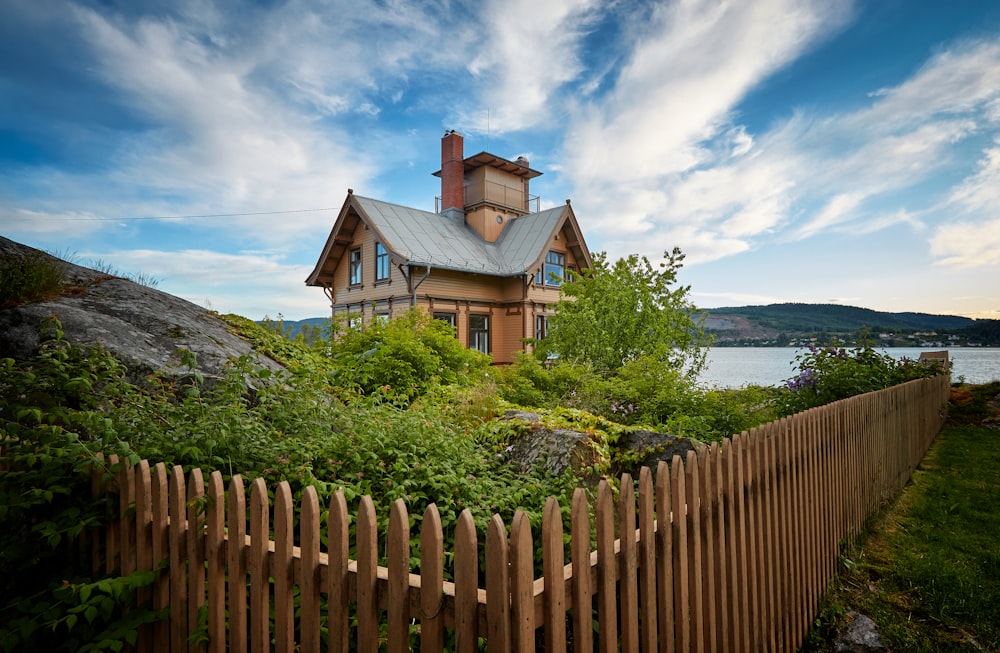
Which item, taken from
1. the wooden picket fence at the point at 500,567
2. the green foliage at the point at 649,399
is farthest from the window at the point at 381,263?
the wooden picket fence at the point at 500,567

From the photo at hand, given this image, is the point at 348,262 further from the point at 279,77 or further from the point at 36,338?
the point at 36,338

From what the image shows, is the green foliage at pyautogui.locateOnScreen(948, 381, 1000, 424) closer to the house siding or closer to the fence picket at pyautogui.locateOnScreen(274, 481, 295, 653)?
the house siding

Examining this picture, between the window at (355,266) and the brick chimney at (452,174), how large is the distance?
4931mm

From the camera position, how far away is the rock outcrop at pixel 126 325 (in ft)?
13.7

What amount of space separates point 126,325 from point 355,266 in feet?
57.9

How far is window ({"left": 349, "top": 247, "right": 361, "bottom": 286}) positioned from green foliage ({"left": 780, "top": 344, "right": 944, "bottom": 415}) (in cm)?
1737

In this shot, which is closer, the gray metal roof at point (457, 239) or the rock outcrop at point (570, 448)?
the rock outcrop at point (570, 448)

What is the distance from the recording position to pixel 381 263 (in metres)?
20.4

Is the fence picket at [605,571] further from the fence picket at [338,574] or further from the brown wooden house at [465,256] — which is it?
the brown wooden house at [465,256]

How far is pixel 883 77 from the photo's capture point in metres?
9.89

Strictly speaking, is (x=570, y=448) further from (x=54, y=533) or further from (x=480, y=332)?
(x=480, y=332)

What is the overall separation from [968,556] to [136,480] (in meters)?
6.48

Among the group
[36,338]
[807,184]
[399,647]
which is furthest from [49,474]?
[807,184]

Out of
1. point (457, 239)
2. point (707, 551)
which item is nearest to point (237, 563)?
point (707, 551)
